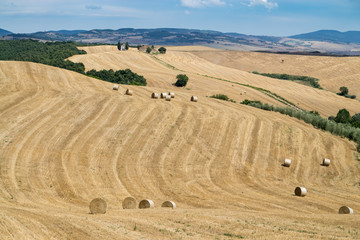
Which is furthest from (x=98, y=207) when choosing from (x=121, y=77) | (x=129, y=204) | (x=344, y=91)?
(x=344, y=91)

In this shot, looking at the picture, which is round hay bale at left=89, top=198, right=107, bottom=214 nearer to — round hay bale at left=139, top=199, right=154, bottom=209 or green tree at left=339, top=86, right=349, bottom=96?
round hay bale at left=139, top=199, right=154, bottom=209

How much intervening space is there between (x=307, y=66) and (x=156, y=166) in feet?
471

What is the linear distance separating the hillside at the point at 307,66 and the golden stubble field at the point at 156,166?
86768 millimetres

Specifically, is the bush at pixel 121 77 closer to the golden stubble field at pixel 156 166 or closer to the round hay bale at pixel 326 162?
the golden stubble field at pixel 156 166

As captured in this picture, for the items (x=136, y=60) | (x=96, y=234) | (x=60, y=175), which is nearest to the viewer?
(x=96, y=234)

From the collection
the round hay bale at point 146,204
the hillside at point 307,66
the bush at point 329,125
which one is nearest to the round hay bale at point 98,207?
the round hay bale at point 146,204

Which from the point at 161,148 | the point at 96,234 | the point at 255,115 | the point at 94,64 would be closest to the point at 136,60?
the point at 94,64

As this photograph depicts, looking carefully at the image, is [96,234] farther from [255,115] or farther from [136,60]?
[136,60]

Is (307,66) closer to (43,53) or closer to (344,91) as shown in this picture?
(344,91)

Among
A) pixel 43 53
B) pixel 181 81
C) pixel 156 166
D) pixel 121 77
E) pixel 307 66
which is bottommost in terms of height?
pixel 156 166

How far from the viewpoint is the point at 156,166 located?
32531mm

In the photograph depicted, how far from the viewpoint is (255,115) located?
161 feet

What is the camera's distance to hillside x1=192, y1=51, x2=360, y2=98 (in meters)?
130

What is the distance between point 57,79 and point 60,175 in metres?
27.8
